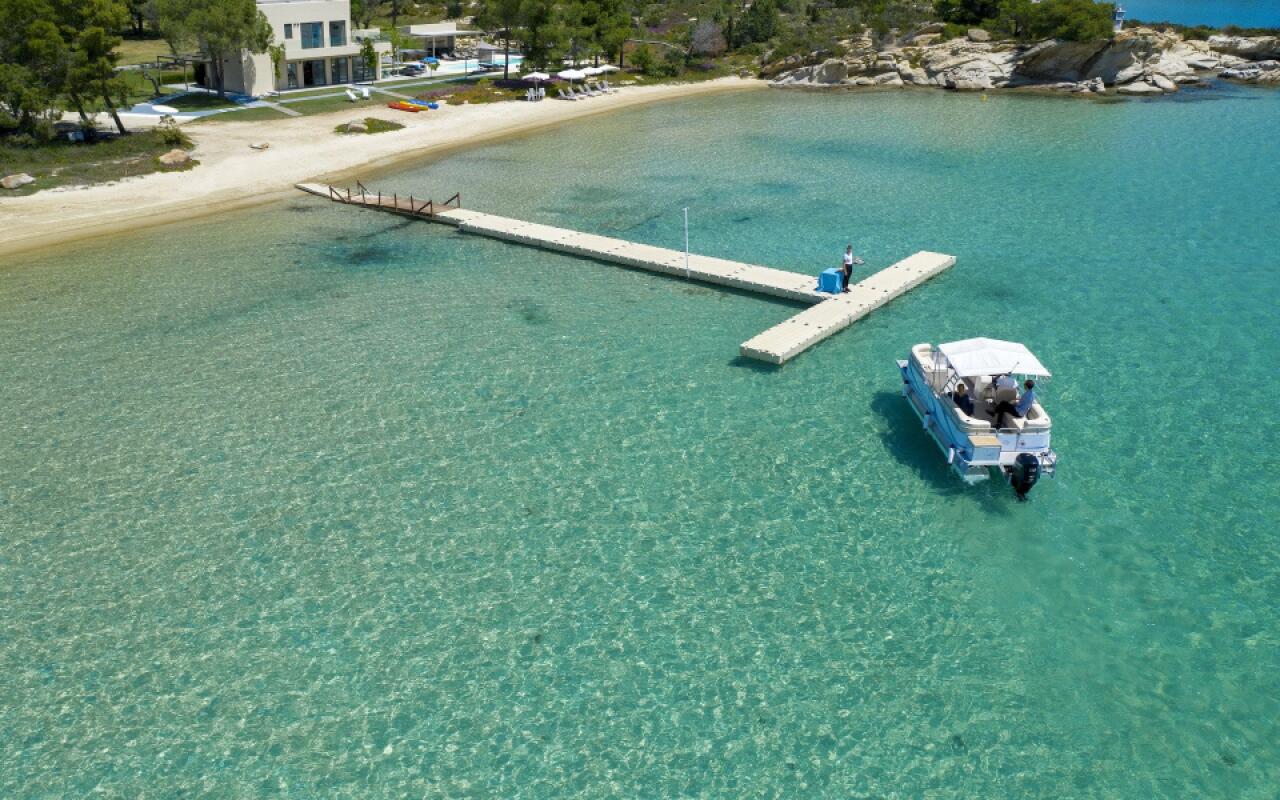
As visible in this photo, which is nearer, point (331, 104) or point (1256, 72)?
point (331, 104)

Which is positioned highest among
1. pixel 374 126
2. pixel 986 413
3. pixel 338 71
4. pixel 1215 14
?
pixel 1215 14

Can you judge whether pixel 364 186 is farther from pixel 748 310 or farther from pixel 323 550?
pixel 323 550

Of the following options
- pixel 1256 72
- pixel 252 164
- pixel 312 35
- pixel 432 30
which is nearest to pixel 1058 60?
pixel 1256 72

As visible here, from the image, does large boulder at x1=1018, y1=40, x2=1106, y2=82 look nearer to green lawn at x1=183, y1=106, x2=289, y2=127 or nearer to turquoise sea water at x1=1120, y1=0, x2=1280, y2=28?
green lawn at x1=183, y1=106, x2=289, y2=127

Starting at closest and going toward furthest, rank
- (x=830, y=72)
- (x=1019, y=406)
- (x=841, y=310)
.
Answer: (x=1019, y=406) < (x=841, y=310) < (x=830, y=72)

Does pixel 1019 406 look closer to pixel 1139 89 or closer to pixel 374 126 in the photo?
pixel 374 126

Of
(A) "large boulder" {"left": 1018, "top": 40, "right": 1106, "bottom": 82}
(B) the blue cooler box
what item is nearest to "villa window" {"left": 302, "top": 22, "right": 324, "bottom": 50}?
(B) the blue cooler box

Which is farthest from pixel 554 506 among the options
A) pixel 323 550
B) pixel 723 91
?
pixel 723 91
